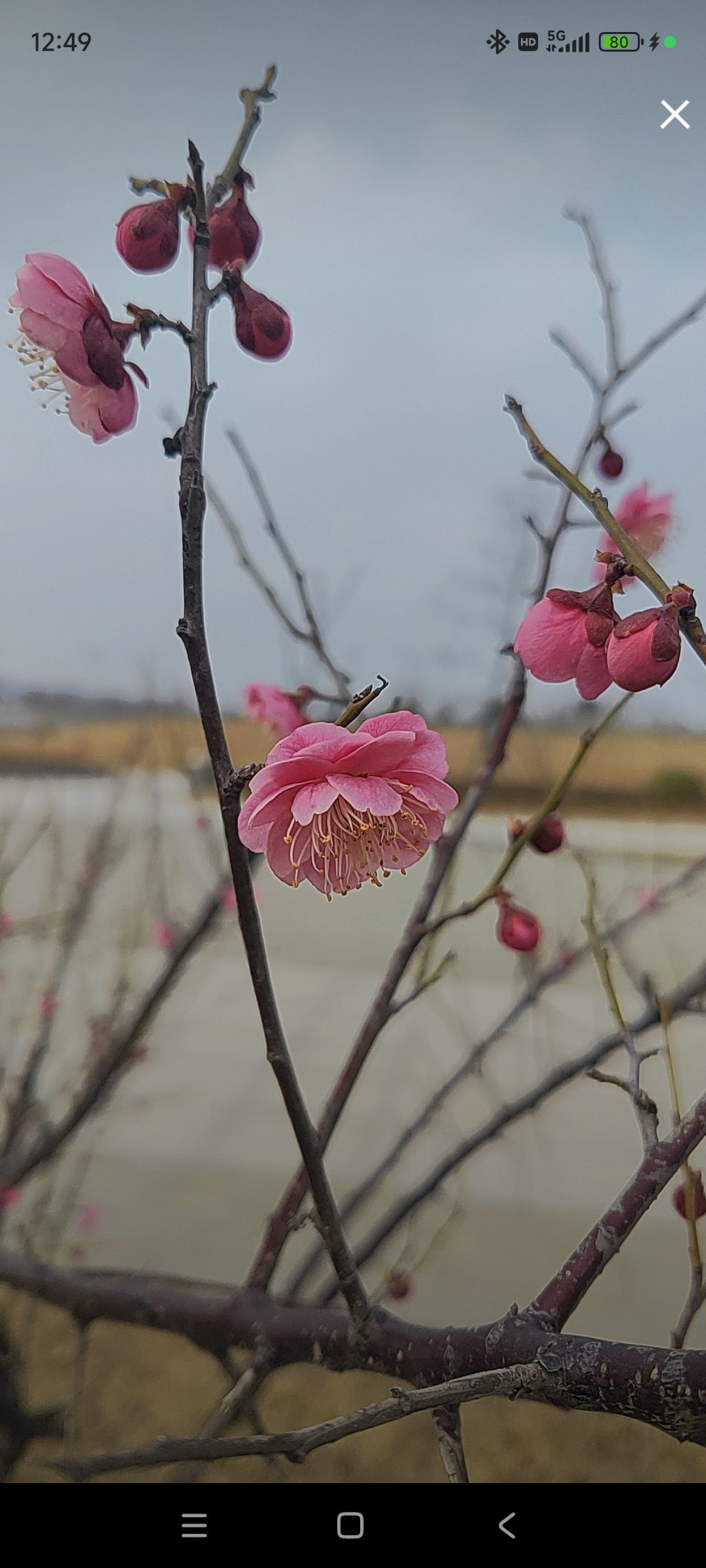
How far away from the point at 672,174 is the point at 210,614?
1.04 ft

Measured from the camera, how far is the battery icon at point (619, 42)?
44 centimetres

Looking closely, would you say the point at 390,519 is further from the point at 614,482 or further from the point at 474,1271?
the point at 474,1271

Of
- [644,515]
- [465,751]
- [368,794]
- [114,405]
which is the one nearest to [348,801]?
[368,794]

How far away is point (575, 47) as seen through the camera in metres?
0.45

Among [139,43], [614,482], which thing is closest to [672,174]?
[614,482]

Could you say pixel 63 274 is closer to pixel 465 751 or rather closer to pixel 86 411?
Result: pixel 86 411

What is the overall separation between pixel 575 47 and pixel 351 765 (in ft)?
1.25

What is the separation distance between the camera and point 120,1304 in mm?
462

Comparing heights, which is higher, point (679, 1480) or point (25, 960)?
point (25, 960)

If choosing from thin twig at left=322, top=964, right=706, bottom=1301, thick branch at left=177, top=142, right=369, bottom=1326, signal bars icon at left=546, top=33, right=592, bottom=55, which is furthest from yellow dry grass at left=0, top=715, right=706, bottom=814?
signal bars icon at left=546, top=33, right=592, bottom=55

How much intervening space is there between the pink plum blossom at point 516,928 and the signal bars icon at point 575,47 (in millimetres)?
374

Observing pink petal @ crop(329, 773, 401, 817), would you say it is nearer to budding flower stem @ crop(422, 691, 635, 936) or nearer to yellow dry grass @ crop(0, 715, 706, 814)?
budding flower stem @ crop(422, 691, 635, 936)

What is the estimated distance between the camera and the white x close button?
17.6 inches
